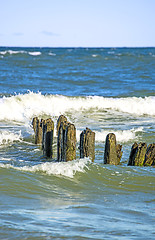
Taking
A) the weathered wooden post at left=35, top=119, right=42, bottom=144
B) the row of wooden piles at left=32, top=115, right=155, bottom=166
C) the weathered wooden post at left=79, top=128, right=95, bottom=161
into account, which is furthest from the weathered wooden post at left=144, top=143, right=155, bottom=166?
the weathered wooden post at left=35, top=119, right=42, bottom=144

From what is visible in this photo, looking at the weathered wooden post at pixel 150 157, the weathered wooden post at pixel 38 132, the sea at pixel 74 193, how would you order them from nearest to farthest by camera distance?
the sea at pixel 74 193, the weathered wooden post at pixel 150 157, the weathered wooden post at pixel 38 132

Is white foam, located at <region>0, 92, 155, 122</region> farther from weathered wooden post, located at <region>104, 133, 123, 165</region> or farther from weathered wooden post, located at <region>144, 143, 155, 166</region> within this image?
weathered wooden post, located at <region>144, 143, 155, 166</region>

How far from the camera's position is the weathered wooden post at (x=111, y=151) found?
6.67 m

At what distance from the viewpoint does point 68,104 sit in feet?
57.0

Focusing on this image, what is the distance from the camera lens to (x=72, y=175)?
6352 millimetres

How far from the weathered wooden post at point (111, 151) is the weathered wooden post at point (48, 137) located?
4.37ft

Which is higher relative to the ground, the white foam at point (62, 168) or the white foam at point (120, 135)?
the white foam at point (62, 168)

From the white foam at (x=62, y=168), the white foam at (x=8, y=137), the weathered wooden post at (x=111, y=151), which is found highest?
the weathered wooden post at (x=111, y=151)

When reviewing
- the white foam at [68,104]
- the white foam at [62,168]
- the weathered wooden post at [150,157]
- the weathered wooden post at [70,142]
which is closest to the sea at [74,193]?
the white foam at [62,168]

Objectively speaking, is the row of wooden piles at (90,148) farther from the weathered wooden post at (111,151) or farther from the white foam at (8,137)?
the white foam at (8,137)

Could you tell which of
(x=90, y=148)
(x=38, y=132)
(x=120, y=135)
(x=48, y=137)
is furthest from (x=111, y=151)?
(x=120, y=135)

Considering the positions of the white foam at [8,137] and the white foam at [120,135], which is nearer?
the white foam at [8,137]

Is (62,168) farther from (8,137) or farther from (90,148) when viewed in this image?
(8,137)

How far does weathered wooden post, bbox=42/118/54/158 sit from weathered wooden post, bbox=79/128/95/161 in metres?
1.10
